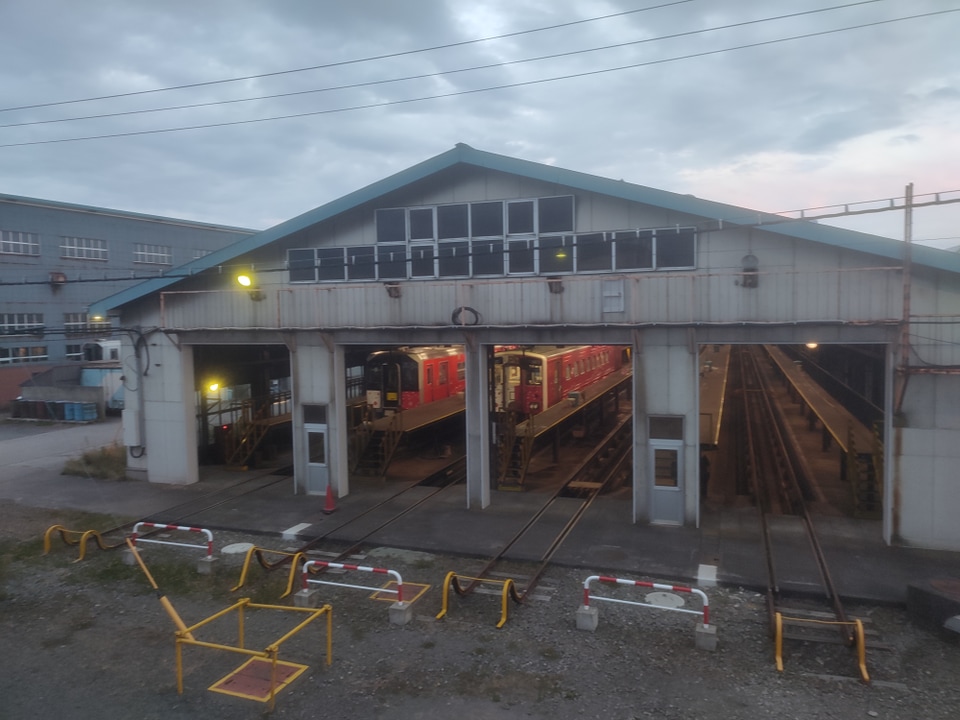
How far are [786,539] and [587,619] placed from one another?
5303mm

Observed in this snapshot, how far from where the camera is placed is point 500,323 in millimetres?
14109

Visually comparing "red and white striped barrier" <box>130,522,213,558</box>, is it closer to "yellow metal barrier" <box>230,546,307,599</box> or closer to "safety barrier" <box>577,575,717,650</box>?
"yellow metal barrier" <box>230,546,307,599</box>

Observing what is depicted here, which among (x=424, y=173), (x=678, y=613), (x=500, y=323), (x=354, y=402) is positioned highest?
(x=424, y=173)

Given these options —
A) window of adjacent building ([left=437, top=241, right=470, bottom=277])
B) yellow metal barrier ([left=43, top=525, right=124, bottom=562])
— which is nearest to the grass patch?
yellow metal barrier ([left=43, top=525, right=124, bottom=562])

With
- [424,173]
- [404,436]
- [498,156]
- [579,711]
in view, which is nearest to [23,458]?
[404,436]

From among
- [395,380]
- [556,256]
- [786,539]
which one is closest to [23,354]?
[395,380]

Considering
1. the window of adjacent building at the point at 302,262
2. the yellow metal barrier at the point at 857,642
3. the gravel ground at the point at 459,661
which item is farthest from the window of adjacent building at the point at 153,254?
the yellow metal barrier at the point at 857,642

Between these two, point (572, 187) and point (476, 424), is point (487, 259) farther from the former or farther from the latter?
point (476, 424)

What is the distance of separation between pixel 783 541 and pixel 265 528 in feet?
31.4

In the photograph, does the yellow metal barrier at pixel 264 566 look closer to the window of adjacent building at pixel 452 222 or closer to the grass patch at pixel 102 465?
the window of adjacent building at pixel 452 222

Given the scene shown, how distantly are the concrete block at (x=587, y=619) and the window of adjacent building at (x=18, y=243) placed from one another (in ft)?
111

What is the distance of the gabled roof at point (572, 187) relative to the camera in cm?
1195

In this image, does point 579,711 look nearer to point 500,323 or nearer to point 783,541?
point 783,541

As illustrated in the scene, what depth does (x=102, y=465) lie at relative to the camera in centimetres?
1859
